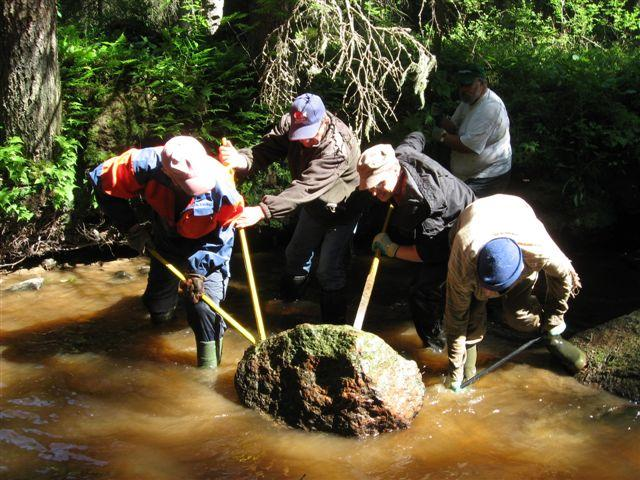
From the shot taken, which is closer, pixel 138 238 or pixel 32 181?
pixel 138 238

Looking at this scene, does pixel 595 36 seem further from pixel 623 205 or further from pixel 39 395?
pixel 39 395

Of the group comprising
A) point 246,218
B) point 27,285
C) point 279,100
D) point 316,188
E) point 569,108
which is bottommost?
point 27,285

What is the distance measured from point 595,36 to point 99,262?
36.1ft

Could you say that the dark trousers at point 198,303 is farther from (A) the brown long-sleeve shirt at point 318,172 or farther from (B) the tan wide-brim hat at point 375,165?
(B) the tan wide-brim hat at point 375,165

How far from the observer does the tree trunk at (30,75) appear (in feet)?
21.2

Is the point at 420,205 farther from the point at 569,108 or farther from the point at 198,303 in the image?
the point at 569,108

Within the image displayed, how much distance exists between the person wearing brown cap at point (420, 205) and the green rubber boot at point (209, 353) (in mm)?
1593

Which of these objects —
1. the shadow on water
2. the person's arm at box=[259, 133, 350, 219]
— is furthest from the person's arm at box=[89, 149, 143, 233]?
the shadow on water

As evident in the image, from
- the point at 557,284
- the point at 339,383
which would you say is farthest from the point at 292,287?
the point at 557,284

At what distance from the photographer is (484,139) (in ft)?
20.3

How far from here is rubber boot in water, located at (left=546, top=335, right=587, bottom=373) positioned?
5.37 meters

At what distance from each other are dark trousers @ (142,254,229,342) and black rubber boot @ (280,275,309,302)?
3.89ft

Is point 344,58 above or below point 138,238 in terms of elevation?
above

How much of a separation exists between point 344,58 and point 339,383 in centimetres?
445
